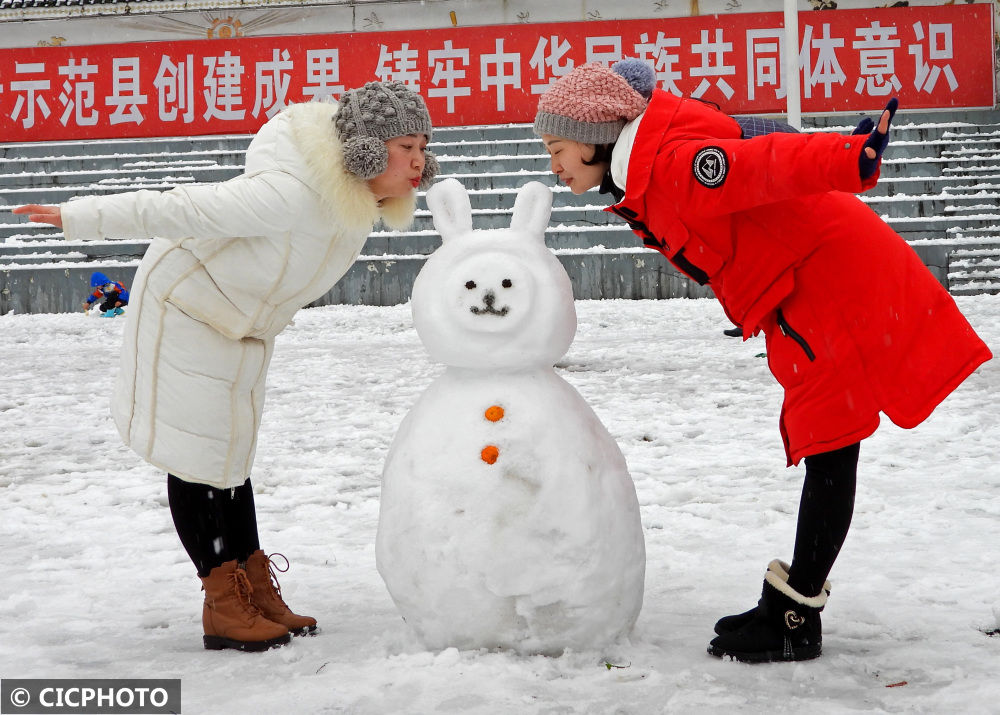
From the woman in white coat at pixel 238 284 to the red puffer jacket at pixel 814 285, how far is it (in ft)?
2.06

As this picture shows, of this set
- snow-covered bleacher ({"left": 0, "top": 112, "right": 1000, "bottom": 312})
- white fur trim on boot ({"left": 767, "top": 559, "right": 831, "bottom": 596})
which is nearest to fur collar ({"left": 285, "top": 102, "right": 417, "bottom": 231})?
white fur trim on boot ({"left": 767, "top": 559, "right": 831, "bottom": 596})

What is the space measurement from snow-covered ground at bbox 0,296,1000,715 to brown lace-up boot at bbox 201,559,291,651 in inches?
2.1

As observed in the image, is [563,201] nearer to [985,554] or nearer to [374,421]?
[374,421]

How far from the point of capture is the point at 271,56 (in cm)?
1276

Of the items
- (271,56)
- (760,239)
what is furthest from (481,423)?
(271,56)

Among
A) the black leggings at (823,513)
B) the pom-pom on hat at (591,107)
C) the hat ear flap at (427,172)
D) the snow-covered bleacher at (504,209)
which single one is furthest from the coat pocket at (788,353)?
the snow-covered bleacher at (504,209)

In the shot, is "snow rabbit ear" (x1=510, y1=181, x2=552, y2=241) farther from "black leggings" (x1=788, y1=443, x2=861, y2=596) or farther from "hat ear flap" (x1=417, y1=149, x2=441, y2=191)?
"black leggings" (x1=788, y1=443, x2=861, y2=596)

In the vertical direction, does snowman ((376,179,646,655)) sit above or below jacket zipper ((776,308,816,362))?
below

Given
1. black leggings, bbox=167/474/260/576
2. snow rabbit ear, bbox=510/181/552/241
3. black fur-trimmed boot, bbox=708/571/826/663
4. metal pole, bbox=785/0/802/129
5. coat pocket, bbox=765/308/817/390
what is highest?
metal pole, bbox=785/0/802/129

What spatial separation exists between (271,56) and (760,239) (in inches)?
461

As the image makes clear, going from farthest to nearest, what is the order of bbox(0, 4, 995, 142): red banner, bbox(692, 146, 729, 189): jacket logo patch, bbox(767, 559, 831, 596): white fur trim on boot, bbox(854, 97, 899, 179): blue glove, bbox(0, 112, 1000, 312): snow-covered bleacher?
1. bbox(0, 4, 995, 142): red banner
2. bbox(0, 112, 1000, 312): snow-covered bleacher
3. bbox(767, 559, 831, 596): white fur trim on boot
4. bbox(692, 146, 729, 189): jacket logo patch
5. bbox(854, 97, 899, 179): blue glove

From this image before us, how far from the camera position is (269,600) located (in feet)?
8.61

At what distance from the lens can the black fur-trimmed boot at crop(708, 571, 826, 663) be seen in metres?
2.24

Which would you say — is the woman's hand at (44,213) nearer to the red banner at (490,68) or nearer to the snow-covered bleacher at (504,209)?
the snow-covered bleacher at (504,209)
